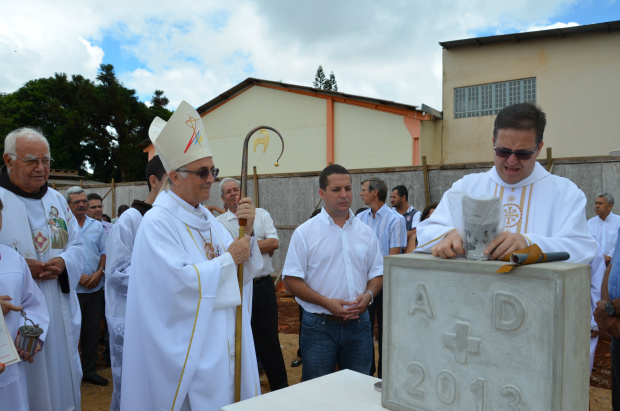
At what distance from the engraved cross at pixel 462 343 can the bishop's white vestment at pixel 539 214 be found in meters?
0.36

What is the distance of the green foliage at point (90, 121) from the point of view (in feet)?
113

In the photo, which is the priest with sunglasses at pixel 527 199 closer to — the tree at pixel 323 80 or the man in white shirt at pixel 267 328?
the man in white shirt at pixel 267 328

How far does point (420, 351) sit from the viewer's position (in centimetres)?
178

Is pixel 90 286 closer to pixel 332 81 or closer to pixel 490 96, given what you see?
pixel 490 96

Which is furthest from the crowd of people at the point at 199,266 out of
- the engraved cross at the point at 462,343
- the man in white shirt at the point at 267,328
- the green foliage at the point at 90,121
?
the green foliage at the point at 90,121

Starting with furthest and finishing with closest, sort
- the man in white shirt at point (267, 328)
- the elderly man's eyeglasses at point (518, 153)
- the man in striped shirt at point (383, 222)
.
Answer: the man in striped shirt at point (383, 222), the man in white shirt at point (267, 328), the elderly man's eyeglasses at point (518, 153)

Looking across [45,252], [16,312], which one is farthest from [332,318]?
[45,252]

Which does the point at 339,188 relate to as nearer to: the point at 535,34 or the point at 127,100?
the point at 535,34

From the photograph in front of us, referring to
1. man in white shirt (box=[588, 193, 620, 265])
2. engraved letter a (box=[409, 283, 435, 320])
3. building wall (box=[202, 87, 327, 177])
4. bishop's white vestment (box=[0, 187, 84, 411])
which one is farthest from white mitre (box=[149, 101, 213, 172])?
building wall (box=[202, 87, 327, 177])

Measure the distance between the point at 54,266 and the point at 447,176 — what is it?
24.1ft

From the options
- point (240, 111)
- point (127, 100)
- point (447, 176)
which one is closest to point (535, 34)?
point (447, 176)

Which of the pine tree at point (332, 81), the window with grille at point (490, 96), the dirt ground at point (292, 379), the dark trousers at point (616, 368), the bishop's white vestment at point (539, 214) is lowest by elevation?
the dirt ground at point (292, 379)

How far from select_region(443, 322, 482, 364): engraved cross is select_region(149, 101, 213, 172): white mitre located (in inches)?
73.3

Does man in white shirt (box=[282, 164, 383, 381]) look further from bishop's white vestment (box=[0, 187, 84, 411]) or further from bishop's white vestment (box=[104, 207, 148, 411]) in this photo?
bishop's white vestment (box=[0, 187, 84, 411])
